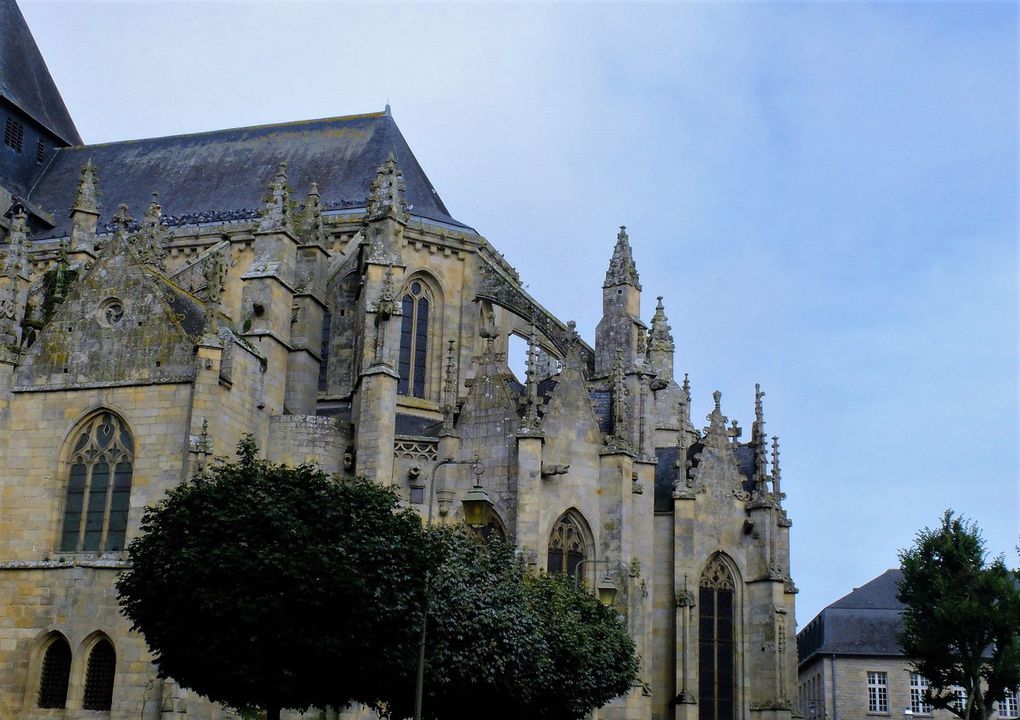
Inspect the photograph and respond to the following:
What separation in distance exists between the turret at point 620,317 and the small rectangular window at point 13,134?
2216 cm

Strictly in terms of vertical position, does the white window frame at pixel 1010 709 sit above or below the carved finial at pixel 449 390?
below

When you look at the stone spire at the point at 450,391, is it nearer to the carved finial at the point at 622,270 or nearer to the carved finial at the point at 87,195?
the carved finial at the point at 622,270

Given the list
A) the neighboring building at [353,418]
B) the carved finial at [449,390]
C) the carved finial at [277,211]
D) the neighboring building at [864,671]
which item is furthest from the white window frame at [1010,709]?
the carved finial at [277,211]

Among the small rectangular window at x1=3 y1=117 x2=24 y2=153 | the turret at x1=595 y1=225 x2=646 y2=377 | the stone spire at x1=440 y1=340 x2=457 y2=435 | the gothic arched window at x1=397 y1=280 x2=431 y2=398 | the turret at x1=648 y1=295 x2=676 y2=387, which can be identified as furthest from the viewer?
the small rectangular window at x1=3 y1=117 x2=24 y2=153

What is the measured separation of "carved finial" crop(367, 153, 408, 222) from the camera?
108 feet

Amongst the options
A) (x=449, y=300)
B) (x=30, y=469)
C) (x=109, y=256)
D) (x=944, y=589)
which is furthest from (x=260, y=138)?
(x=944, y=589)

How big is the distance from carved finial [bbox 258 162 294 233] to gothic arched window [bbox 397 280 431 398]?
17.1ft

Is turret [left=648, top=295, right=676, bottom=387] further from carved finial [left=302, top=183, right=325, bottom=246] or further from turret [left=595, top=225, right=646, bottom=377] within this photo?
carved finial [left=302, top=183, right=325, bottom=246]

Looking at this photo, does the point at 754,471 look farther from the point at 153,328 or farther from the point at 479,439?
the point at 153,328

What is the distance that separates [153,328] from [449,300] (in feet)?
36.7

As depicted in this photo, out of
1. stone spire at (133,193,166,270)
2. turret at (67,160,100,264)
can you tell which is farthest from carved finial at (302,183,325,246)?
turret at (67,160,100,264)

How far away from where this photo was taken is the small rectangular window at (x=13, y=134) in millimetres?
47438

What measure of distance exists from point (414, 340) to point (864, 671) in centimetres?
2582

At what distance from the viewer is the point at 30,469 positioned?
29.2 m
